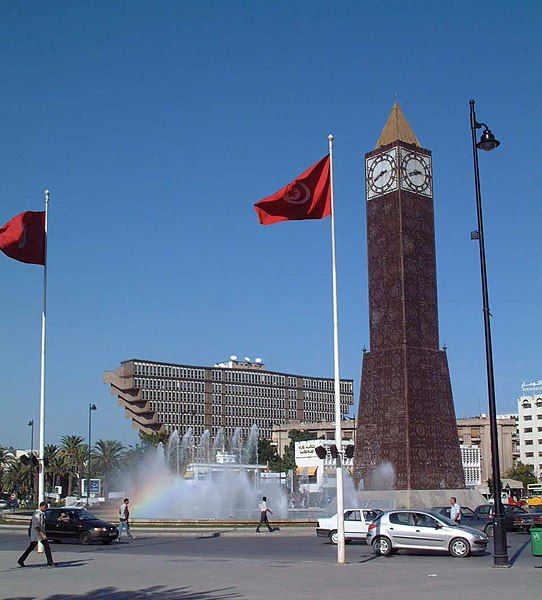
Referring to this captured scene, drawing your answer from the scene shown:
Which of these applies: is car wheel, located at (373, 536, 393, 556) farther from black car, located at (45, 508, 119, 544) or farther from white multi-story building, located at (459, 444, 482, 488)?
white multi-story building, located at (459, 444, 482, 488)

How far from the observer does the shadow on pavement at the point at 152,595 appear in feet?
49.9

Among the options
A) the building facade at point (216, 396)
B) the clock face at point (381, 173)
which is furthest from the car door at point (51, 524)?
the building facade at point (216, 396)

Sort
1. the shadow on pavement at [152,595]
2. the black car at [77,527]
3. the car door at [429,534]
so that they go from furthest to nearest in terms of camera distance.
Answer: the black car at [77,527], the car door at [429,534], the shadow on pavement at [152,595]

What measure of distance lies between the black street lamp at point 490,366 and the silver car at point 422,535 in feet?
8.10

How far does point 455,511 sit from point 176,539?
11.4 meters

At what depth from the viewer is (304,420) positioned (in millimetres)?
190500

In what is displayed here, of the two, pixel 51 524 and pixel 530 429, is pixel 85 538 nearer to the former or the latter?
pixel 51 524

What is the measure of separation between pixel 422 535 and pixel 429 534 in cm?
21

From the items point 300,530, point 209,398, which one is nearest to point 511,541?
point 300,530

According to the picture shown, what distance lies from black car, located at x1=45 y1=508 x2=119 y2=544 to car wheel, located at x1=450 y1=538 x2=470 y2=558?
14.0 metres

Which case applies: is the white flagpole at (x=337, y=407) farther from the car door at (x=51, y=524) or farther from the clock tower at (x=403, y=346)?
the clock tower at (x=403, y=346)

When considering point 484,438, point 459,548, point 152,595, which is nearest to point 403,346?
point 459,548

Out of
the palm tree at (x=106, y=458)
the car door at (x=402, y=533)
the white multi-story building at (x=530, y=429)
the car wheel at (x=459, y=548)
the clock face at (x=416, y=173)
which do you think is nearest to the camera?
the car wheel at (x=459, y=548)

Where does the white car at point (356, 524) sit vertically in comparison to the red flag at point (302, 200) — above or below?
below
